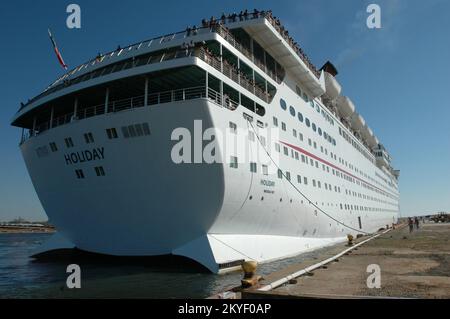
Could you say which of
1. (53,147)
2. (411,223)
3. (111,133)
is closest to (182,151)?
(111,133)

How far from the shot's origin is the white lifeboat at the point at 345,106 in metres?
39.3

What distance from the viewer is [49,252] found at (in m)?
19.7

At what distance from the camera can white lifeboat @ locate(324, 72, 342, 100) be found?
3253 cm

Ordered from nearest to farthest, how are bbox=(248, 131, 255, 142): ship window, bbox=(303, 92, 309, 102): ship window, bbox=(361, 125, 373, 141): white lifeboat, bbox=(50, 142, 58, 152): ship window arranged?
→ bbox=(248, 131, 255, 142): ship window < bbox=(50, 142, 58, 152): ship window < bbox=(303, 92, 309, 102): ship window < bbox=(361, 125, 373, 141): white lifeboat

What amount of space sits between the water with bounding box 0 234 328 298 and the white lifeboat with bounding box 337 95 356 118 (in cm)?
2616

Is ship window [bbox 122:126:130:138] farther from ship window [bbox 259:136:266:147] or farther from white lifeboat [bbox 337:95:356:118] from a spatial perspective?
white lifeboat [bbox 337:95:356:118]

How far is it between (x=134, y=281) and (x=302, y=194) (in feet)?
37.6

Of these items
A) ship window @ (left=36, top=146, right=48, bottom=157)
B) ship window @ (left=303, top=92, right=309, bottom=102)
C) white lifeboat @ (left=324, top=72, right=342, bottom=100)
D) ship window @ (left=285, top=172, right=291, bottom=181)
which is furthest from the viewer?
white lifeboat @ (left=324, top=72, right=342, bottom=100)

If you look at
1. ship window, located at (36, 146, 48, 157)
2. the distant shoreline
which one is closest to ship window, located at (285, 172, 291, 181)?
ship window, located at (36, 146, 48, 157)

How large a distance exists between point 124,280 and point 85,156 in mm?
5779

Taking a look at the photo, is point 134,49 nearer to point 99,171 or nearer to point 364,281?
point 99,171

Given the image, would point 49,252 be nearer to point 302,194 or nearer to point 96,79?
point 96,79

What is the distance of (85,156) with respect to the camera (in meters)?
15.4
